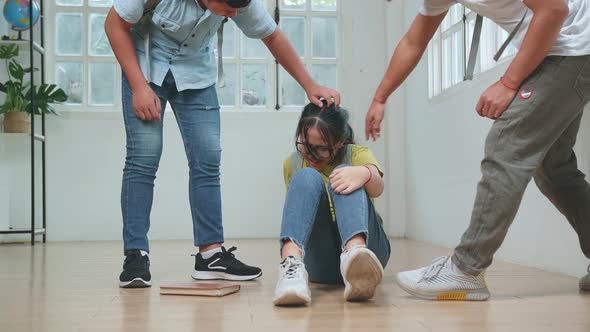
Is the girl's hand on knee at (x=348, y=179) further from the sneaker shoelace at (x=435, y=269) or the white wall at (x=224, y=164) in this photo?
the white wall at (x=224, y=164)

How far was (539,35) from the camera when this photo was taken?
159cm

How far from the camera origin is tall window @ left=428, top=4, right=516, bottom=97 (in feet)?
10.2

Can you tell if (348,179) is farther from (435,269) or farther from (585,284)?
(585,284)

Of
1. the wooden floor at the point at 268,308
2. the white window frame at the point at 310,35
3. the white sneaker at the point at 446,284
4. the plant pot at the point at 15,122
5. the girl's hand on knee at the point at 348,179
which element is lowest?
the wooden floor at the point at 268,308

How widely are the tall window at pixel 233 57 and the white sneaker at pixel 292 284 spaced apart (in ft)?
10.8

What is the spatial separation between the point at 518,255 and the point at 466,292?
3.72ft

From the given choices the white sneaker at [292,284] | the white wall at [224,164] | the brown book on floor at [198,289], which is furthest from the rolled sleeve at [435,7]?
the white wall at [224,164]

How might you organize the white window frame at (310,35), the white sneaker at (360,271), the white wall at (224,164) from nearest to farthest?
the white sneaker at (360,271), the white wall at (224,164), the white window frame at (310,35)

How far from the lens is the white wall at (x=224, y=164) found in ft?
15.4

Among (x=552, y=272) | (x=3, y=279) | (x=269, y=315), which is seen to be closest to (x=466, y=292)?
(x=269, y=315)

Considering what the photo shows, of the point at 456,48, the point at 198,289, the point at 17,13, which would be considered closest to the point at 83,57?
the point at 17,13

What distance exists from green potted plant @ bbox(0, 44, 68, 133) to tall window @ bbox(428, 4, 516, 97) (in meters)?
2.38

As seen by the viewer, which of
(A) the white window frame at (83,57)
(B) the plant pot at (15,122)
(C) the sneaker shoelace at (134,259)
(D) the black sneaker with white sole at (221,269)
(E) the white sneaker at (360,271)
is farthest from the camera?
(A) the white window frame at (83,57)

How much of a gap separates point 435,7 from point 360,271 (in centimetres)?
75
